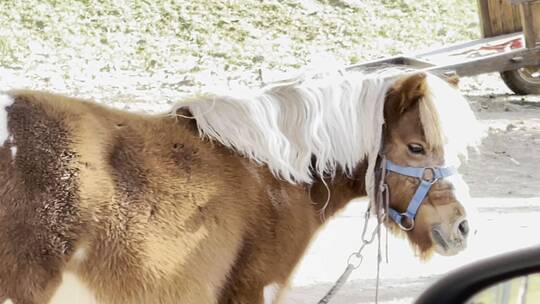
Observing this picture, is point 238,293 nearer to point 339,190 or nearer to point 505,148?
point 339,190

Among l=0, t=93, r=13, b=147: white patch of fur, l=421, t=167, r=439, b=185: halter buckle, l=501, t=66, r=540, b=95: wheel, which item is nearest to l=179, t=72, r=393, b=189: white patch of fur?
l=421, t=167, r=439, b=185: halter buckle

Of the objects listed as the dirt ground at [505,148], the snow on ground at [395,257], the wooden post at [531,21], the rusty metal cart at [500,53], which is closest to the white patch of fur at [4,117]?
the snow on ground at [395,257]

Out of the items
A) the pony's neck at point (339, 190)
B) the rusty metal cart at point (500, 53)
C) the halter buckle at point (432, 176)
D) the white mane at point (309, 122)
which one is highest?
the white mane at point (309, 122)

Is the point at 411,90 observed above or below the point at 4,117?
below

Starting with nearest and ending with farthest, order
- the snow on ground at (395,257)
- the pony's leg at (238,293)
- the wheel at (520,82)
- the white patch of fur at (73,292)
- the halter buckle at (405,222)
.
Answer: the white patch of fur at (73,292) < the pony's leg at (238,293) < the halter buckle at (405,222) < the snow on ground at (395,257) < the wheel at (520,82)

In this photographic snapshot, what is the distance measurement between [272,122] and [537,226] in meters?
3.32

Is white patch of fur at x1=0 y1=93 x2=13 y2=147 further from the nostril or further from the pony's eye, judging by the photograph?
the nostril

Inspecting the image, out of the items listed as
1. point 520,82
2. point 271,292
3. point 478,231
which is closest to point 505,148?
point 520,82

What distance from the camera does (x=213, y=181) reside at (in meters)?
3.41

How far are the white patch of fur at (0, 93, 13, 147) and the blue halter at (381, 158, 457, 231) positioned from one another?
1.54m

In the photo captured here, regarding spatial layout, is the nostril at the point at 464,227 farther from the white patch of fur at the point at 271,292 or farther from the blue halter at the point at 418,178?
the white patch of fur at the point at 271,292

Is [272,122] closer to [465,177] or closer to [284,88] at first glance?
[284,88]

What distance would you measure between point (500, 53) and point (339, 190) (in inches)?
249

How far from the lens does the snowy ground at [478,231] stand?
202 inches
